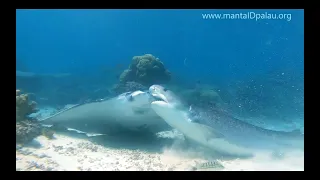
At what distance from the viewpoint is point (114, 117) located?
6.83 meters

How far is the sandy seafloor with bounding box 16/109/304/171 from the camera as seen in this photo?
214 inches

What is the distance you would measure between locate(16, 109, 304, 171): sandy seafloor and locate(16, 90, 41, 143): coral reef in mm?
184

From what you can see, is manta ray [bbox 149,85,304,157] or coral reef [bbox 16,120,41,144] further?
manta ray [bbox 149,85,304,157]

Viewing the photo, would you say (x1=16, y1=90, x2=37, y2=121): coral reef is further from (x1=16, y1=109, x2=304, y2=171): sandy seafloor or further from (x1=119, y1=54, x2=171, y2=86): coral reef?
(x1=119, y1=54, x2=171, y2=86): coral reef

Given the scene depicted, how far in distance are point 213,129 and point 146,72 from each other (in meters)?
7.37

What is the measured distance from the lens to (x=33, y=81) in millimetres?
18531

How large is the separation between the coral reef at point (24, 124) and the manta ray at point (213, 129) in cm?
302

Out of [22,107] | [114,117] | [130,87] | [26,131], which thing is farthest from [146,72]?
[26,131]

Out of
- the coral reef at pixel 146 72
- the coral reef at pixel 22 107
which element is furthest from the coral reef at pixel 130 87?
the coral reef at pixel 22 107

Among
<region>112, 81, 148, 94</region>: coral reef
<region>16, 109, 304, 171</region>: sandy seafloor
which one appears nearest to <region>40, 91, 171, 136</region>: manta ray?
<region>16, 109, 304, 171</region>: sandy seafloor

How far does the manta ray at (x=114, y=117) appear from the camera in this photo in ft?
21.1

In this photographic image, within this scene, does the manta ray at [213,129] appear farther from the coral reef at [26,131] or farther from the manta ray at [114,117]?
the coral reef at [26,131]
